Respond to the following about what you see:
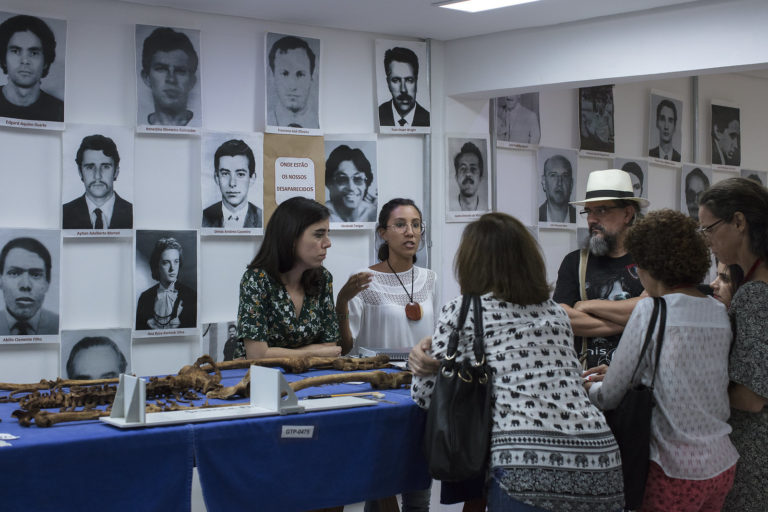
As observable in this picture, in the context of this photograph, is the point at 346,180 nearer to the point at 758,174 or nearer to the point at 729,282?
the point at 729,282

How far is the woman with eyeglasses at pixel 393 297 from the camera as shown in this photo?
14.0 ft

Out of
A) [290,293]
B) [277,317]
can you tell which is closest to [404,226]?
[290,293]

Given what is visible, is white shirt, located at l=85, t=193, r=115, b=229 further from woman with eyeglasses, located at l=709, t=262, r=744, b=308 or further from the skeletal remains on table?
woman with eyeglasses, located at l=709, t=262, r=744, b=308

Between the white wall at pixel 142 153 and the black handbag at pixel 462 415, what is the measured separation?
2597 millimetres

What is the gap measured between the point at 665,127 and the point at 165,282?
4547mm

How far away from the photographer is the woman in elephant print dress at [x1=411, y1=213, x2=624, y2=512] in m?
2.39

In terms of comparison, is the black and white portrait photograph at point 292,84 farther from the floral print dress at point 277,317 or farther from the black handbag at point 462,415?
the black handbag at point 462,415

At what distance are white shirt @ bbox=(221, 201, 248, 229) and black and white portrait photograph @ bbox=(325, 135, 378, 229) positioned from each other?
0.54 meters

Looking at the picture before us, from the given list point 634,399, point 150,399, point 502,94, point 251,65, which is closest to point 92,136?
point 251,65

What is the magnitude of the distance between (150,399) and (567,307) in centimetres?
177

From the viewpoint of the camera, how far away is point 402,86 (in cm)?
539

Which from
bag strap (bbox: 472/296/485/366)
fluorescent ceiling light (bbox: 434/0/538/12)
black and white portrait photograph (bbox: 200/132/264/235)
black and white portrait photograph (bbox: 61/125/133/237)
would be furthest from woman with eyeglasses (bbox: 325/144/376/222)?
bag strap (bbox: 472/296/485/366)

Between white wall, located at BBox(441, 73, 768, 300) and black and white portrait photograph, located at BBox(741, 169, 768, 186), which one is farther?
black and white portrait photograph, located at BBox(741, 169, 768, 186)

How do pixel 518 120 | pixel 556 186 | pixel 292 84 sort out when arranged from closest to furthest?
pixel 292 84 < pixel 518 120 < pixel 556 186
